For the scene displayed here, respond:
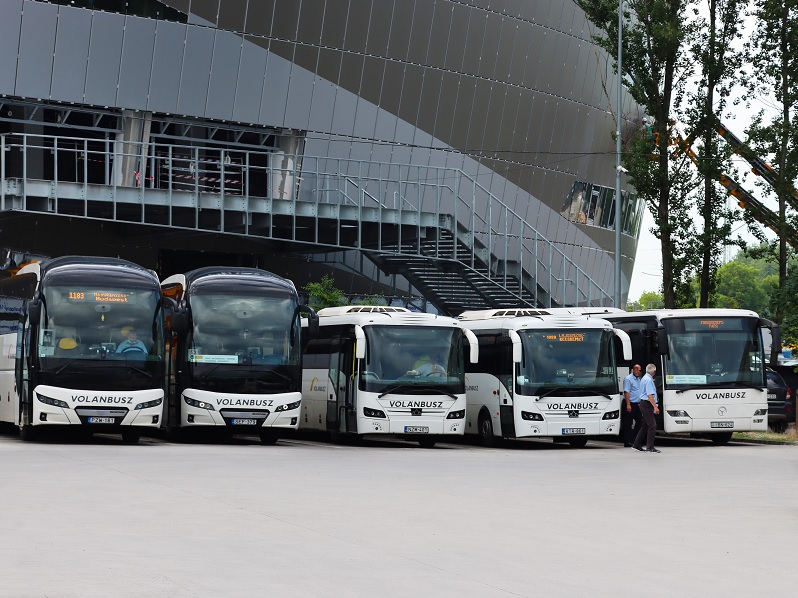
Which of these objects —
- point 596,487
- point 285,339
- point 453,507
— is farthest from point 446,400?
point 453,507

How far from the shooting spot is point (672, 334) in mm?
30750

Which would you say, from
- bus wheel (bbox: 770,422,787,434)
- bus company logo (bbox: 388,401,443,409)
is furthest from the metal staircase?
bus company logo (bbox: 388,401,443,409)

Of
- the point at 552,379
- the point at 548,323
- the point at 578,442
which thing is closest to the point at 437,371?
the point at 552,379

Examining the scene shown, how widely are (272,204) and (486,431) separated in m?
13.0

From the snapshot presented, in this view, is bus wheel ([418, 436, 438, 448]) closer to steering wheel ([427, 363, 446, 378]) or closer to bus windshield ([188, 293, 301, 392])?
steering wheel ([427, 363, 446, 378])

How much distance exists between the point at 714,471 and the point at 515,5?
111 ft

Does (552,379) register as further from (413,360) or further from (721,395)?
(721,395)

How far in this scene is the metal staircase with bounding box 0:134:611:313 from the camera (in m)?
39.2

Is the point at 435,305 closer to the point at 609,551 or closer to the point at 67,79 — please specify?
the point at 67,79

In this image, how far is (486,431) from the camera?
3047cm

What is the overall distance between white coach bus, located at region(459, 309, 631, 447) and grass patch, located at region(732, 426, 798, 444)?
4.72m

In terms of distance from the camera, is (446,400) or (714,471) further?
(446,400)

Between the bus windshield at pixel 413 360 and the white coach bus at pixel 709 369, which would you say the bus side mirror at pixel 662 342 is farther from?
the bus windshield at pixel 413 360

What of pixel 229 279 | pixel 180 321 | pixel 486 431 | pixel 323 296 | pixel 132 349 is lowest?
pixel 486 431
